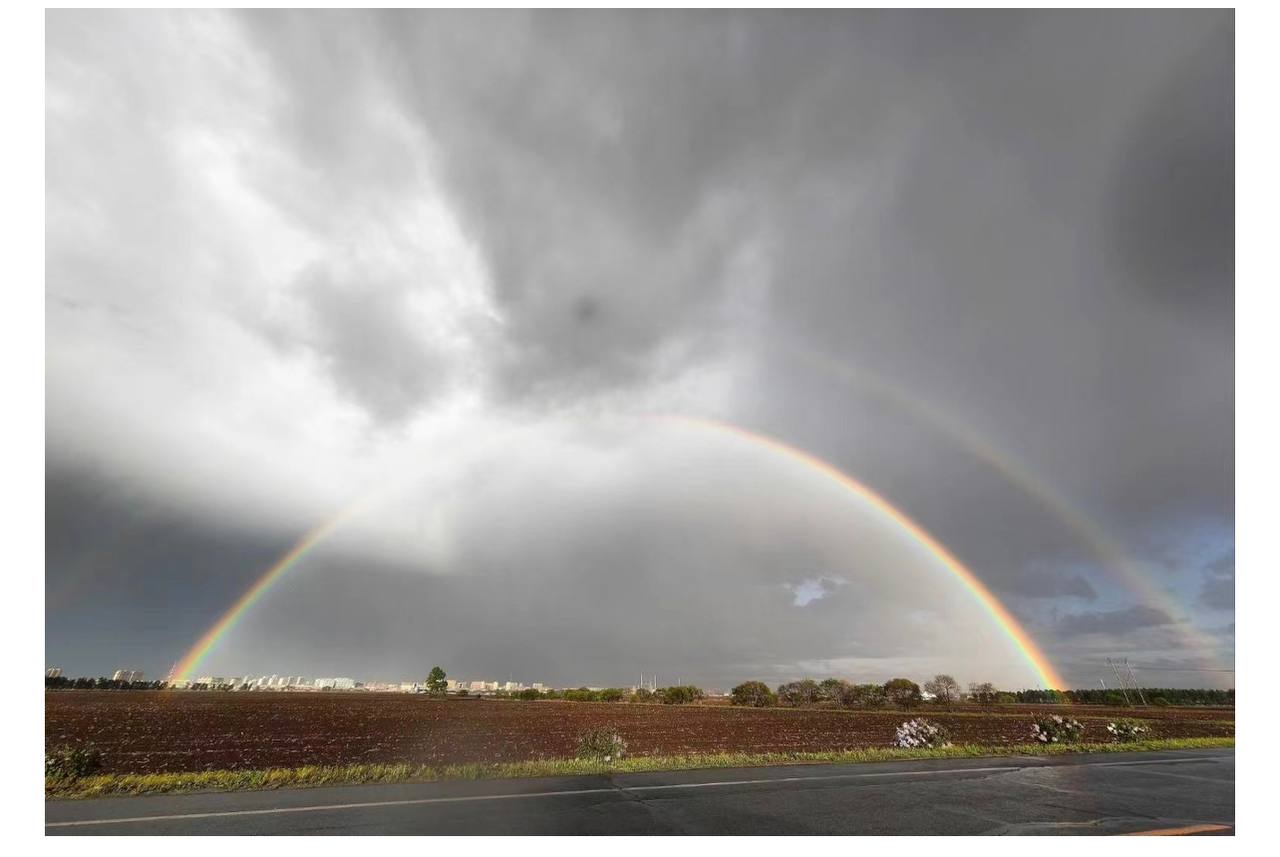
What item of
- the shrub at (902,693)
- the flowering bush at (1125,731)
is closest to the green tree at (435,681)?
the shrub at (902,693)

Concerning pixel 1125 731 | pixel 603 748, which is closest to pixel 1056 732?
pixel 1125 731

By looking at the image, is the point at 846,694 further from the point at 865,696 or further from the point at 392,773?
the point at 392,773

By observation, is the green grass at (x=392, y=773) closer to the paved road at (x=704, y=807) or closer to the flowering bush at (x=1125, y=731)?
the paved road at (x=704, y=807)

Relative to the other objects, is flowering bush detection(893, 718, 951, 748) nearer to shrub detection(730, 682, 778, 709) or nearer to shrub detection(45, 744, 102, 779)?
shrub detection(45, 744, 102, 779)

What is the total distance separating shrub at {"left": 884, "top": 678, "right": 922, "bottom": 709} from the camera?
119 meters

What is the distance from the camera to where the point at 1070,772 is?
19.9 metres

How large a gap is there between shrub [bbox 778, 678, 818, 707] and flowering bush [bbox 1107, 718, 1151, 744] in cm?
11495

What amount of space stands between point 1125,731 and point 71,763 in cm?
4672

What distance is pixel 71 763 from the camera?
1653 cm

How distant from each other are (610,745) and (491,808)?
29.4ft

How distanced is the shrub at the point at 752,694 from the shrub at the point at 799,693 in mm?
2664

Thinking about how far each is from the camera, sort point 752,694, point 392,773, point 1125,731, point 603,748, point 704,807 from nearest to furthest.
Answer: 1. point 704,807
2. point 392,773
3. point 603,748
4. point 1125,731
5. point 752,694

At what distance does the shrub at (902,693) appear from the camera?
119062mm

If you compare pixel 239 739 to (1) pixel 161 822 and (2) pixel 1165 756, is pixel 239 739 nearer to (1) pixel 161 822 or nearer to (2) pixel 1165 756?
(1) pixel 161 822
